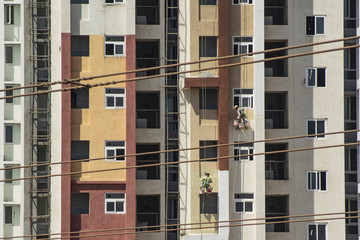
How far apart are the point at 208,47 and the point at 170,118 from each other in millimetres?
3150

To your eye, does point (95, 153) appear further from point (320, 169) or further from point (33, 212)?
point (320, 169)

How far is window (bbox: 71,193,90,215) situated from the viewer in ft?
92.6

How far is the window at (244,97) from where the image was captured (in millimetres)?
28328

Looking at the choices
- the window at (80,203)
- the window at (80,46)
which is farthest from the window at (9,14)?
the window at (80,203)

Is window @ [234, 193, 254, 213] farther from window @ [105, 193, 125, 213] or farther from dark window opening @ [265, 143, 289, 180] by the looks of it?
window @ [105, 193, 125, 213]

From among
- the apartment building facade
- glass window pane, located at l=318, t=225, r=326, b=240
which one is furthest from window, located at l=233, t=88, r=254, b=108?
glass window pane, located at l=318, t=225, r=326, b=240

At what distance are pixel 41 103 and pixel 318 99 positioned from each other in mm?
10960

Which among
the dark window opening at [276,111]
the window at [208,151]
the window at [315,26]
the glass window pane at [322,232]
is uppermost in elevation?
the window at [315,26]

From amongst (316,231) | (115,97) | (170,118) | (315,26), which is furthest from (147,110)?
(316,231)

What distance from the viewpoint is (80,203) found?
93.0 feet

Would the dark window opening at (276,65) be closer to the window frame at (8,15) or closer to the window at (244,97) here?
the window at (244,97)

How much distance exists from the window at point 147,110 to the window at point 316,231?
7.24m

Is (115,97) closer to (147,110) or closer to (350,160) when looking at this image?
(147,110)

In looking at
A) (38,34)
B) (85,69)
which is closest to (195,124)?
(85,69)
